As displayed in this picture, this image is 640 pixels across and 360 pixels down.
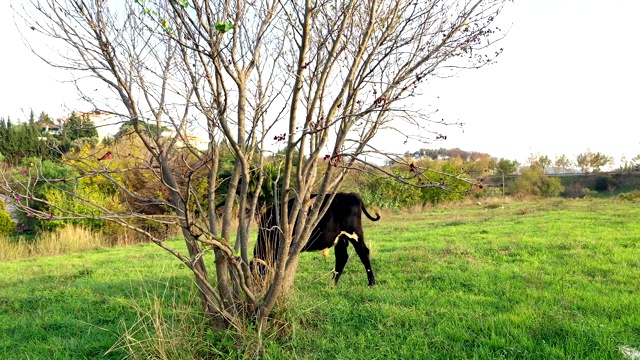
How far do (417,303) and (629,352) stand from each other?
1.84 metres

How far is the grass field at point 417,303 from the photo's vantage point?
3523 mm

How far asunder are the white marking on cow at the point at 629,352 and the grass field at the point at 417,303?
0.04 m

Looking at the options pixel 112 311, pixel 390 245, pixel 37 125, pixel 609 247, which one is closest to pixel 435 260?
pixel 390 245

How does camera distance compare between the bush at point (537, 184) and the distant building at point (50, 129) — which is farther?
the bush at point (537, 184)

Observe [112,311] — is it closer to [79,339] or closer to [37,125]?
[79,339]

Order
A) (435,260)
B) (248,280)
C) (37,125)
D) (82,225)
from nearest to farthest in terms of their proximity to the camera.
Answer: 1. (37,125)
2. (248,280)
3. (435,260)
4. (82,225)

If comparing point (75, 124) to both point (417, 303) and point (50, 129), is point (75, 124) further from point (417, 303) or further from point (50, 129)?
point (417, 303)

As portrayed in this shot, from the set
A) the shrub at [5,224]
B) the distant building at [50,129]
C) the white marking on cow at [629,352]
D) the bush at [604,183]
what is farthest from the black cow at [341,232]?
the bush at [604,183]

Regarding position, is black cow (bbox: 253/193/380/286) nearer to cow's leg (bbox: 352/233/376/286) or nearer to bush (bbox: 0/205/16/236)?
cow's leg (bbox: 352/233/376/286)

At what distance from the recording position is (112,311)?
5043 millimetres

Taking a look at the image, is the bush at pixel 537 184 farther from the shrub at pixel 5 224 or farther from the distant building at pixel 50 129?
the distant building at pixel 50 129

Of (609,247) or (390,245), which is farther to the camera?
(390,245)

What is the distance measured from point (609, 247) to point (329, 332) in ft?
17.7

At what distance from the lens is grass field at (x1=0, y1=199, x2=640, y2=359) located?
3.52 metres
